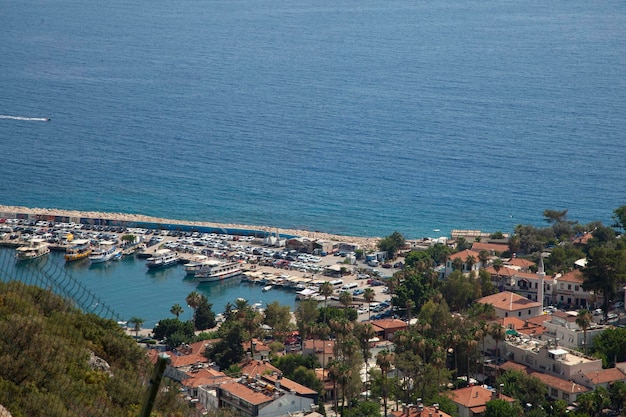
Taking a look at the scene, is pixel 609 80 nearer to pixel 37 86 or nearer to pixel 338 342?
pixel 37 86

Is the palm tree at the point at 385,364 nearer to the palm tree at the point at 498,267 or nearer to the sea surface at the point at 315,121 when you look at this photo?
the palm tree at the point at 498,267

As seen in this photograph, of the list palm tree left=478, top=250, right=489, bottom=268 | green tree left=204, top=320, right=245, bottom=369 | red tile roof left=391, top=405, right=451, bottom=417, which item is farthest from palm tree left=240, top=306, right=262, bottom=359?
palm tree left=478, top=250, right=489, bottom=268

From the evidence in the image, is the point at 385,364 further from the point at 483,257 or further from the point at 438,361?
the point at 483,257

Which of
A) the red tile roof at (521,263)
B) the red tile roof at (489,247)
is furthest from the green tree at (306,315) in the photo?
the red tile roof at (489,247)

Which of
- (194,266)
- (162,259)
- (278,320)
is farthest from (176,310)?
(162,259)

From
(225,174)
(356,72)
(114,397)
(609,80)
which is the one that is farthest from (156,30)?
(114,397)

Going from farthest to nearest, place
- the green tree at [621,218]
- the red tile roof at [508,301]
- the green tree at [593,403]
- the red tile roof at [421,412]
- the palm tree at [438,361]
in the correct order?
the green tree at [621,218] < the red tile roof at [508,301] < the palm tree at [438,361] < the green tree at [593,403] < the red tile roof at [421,412]
